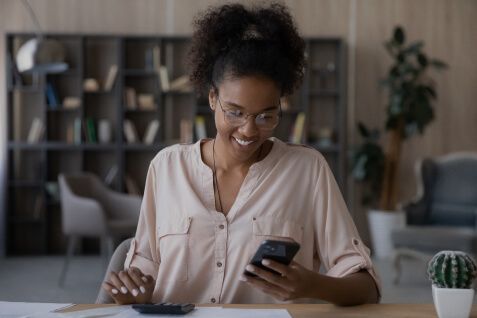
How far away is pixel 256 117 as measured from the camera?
191 centimetres

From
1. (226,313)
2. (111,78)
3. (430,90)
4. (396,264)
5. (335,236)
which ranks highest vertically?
(111,78)

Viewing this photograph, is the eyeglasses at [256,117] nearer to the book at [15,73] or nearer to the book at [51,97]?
the book at [51,97]

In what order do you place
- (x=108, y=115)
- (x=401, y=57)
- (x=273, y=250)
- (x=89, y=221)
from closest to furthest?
(x=273, y=250)
(x=89, y=221)
(x=401, y=57)
(x=108, y=115)

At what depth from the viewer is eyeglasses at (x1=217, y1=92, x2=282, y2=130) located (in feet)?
6.29

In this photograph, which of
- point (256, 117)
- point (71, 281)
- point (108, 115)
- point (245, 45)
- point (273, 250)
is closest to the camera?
point (273, 250)

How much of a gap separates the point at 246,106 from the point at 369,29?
6727mm

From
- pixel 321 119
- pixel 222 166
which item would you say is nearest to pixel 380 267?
pixel 321 119

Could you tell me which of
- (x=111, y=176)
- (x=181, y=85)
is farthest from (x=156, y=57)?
(x=111, y=176)

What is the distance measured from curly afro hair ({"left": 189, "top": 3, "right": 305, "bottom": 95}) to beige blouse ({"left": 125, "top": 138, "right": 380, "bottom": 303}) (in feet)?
0.77

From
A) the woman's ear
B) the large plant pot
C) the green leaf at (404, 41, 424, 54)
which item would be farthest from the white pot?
the green leaf at (404, 41, 424, 54)

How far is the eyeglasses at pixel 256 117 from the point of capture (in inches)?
75.5

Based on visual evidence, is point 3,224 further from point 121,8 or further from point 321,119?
point 321,119

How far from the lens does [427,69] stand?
8398 mm

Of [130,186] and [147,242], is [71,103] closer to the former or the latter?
[130,186]
